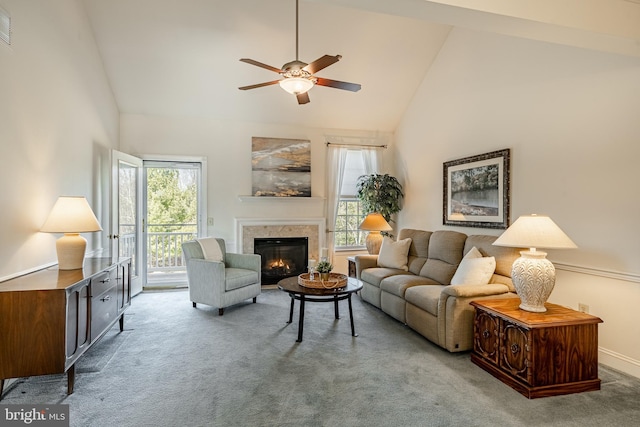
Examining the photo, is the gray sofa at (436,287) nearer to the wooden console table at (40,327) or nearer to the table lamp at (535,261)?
the table lamp at (535,261)

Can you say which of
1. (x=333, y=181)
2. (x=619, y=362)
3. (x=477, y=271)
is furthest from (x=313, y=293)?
(x=333, y=181)

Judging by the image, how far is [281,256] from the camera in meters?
5.98

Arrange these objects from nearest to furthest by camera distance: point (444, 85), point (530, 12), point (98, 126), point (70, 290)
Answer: point (530, 12)
point (70, 290)
point (98, 126)
point (444, 85)

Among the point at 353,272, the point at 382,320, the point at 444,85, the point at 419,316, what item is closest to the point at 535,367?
the point at 419,316

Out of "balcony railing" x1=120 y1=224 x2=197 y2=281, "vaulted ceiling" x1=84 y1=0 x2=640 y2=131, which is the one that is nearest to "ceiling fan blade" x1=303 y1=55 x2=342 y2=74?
"vaulted ceiling" x1=84 y1=0 x2=640 y2=131

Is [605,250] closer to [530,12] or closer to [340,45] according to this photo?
[530,12]

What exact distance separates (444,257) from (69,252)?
3.97 m

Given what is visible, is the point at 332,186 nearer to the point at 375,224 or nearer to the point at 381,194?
the point at 381,194

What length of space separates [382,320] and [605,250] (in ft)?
7.43

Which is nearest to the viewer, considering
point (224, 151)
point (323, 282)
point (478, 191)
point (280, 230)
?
point (323, 282)

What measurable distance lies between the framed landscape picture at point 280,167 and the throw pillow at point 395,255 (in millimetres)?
1863

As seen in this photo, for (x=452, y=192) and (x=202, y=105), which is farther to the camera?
(x=202, y=105)

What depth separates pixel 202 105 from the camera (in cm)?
547

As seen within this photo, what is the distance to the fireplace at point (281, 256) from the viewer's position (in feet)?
19.2
